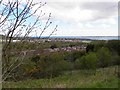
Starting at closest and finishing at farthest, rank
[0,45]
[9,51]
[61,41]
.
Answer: [0,45], [9,51], [61,41]

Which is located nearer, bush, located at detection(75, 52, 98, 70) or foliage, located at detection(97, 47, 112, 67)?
foliage, located at detection(97, 47, 112, 67)

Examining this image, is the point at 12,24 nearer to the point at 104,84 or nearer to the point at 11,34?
the point at 11,34

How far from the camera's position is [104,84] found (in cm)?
1206

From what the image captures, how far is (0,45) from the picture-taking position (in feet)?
7.18

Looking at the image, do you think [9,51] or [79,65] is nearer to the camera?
[9,51]

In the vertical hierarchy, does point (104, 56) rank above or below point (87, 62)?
above

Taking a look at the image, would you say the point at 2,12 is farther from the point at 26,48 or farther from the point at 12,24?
the point at 26,48

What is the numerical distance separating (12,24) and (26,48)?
0.26m

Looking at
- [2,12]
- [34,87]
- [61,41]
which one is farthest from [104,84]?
[2,12]

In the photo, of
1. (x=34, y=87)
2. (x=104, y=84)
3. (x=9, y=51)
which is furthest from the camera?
(x=104, y=84)

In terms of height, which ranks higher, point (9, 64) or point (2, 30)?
point (2, 30)

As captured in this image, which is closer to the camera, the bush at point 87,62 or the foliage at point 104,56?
the foliage at point 104,56

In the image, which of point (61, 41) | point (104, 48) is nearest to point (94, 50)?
point (104, 48)

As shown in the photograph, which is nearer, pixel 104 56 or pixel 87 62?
pixel 104 56
